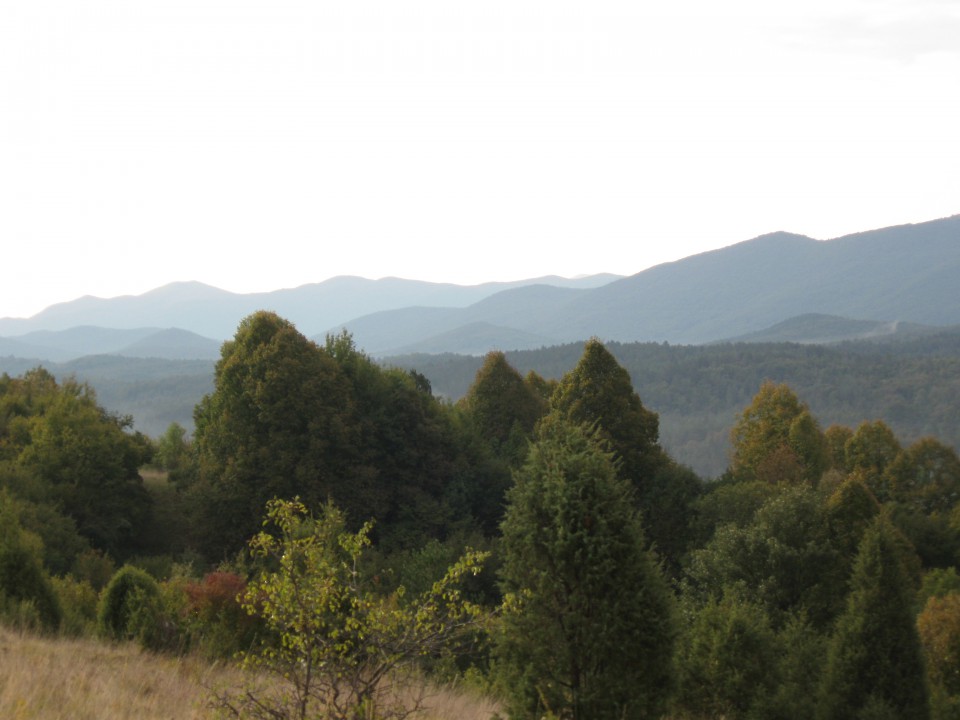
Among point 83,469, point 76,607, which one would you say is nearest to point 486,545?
point 83,469

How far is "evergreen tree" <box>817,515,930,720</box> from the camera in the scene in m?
17.3

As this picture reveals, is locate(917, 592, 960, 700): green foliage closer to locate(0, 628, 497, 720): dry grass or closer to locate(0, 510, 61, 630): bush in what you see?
locate(0, 628, 497, 720): dry grass

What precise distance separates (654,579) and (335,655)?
11.8 feet

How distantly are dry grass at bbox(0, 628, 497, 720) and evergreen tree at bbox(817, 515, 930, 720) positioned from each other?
7.73 meters

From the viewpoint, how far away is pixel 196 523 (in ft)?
102

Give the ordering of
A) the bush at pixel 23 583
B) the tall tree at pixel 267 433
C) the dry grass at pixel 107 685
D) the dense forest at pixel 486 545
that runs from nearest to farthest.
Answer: the dense forest at pixel 486 545 < the dry grass at pixel 107 685 < the bush at pixel 23 583 < the tall tree at pixel 267 433

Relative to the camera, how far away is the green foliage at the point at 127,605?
17.0m

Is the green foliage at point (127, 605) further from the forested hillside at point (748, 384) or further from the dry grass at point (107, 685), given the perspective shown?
the forested hillside at point (748, 384)

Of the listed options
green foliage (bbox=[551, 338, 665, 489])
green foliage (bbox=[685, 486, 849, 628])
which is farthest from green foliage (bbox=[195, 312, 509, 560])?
green foliage (bbox=[685, 486, 849, 628])

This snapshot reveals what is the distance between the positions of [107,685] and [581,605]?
6491 mm

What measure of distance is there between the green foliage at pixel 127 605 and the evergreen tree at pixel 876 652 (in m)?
13.4

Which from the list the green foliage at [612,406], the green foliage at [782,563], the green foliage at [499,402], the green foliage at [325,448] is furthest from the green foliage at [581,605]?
the green foliage at [499,402]

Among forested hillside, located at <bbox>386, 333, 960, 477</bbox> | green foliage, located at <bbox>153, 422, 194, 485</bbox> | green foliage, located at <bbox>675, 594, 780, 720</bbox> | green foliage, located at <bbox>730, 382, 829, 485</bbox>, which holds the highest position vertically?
green foliage, located at <bbox>153, 422, 194, 485</bbox>

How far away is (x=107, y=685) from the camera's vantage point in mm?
11758
